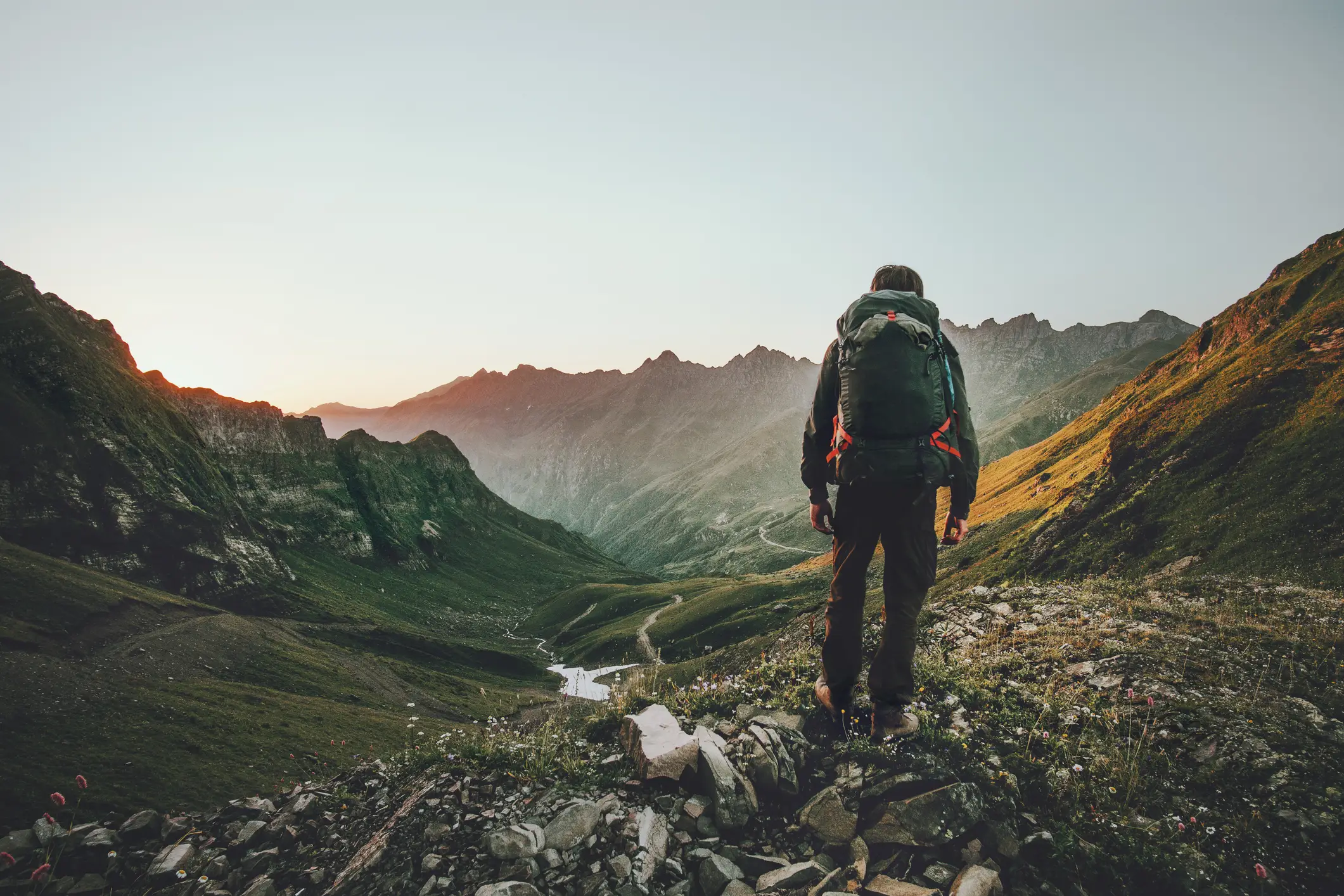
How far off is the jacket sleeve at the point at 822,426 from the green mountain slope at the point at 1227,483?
23.0 metres

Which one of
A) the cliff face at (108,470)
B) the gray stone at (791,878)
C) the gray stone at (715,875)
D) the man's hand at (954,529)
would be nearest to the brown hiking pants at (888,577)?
the man's hand at (954,529)

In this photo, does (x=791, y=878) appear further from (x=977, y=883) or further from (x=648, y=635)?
(x=648, y=635)

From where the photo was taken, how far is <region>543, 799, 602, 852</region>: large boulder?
600cm

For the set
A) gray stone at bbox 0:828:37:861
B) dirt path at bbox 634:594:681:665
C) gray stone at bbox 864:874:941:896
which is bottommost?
dirt path at bbox 634:594:681:665

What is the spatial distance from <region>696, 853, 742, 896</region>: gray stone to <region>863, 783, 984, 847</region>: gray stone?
1.45 metres

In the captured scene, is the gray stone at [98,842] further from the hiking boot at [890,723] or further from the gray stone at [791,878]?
the hiking boot at [890,723]

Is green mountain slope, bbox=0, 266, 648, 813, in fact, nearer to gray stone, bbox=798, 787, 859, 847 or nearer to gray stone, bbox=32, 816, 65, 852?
gray stone, bbox=32, 816, 65, 852

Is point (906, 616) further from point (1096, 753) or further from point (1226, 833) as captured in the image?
point (1226, 833)

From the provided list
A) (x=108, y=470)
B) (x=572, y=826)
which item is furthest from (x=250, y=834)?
(x=108, y=470)

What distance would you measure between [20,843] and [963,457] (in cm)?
1582

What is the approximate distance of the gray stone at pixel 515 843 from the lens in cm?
589

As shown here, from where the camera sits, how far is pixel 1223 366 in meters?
59.1

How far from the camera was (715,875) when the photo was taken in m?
5.51

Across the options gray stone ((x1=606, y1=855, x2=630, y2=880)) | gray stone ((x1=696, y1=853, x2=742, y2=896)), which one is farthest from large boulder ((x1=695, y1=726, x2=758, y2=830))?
gray stone ((x1=606, y1=855, x2=630, y2=880))
